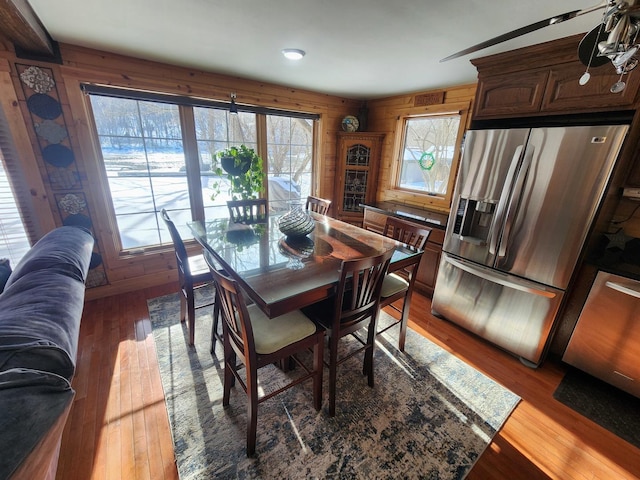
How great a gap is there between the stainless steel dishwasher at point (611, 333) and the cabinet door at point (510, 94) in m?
1.26

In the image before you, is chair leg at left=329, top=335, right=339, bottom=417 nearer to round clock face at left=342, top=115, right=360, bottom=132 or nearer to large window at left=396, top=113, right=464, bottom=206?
large window at left=396, top=113, right=464, bottom=206

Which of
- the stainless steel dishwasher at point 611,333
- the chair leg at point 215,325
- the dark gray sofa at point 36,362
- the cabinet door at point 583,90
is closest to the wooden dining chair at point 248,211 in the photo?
the chair leg at point 215,325

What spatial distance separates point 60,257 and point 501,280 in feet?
9.67

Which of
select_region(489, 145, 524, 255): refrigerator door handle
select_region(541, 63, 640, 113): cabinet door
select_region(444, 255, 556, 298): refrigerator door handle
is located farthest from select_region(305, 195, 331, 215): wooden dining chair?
select_region(541, 63, 640, 113): cabinet door

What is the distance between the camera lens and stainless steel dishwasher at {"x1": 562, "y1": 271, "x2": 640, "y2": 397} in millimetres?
1688

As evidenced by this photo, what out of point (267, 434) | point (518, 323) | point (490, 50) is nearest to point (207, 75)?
point (490, 50)

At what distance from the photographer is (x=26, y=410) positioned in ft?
2.19

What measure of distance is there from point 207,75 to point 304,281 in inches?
103

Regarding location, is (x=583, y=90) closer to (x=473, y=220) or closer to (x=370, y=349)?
(x=473, y=220)

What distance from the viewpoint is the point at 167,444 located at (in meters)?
1.48

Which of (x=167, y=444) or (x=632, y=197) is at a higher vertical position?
(x=632, y=197)

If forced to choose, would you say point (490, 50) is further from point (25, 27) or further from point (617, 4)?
point (25, 27)

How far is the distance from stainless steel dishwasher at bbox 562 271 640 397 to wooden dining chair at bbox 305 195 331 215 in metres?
2.25

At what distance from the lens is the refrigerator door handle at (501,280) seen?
6.34 feet
